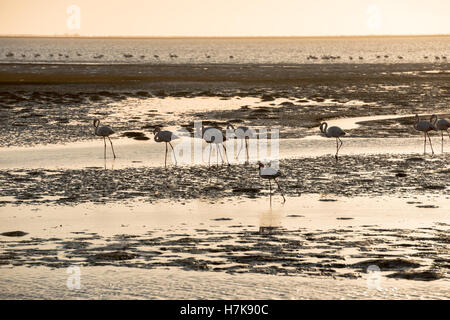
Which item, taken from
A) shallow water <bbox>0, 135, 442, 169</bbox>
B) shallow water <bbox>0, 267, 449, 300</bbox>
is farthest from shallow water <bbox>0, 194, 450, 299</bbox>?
shallow water <bbox>0, 135, 442, 169</bbox>

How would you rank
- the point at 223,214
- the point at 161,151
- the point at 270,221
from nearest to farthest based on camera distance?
the point at 270,221, the point at 223,214, the point at 161,151

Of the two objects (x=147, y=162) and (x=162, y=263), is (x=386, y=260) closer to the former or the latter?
(x=162, y=263)

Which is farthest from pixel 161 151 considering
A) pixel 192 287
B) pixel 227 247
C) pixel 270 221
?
pixel 192 287

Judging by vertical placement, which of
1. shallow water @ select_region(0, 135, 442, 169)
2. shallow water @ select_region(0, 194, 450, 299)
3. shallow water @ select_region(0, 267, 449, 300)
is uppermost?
shallow water @ select_region(0, 135, 442, 169)

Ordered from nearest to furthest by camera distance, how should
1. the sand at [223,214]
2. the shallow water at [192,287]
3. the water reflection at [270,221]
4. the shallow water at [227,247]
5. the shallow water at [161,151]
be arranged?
the shallow water at [192,287]
the shallow water at [227,247]
the sand at [223,214]
the water reflection at [270,221]
the shallow water at [161,151]

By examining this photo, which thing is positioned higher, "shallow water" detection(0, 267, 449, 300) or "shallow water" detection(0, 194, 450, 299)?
"shallow water" detection(0, 194, 450, 299)

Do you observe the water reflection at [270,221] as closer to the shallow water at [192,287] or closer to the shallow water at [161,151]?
the shallow water at [192,287]

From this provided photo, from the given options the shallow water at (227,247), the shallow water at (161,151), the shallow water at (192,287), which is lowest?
the shallow water at (192,287)

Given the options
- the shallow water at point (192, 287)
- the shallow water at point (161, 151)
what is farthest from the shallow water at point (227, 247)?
the shallow water at point (161, 151)

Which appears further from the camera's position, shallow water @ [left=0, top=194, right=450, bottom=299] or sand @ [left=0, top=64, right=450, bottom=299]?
sand @ [left=0, top=64, right=450, bottom=299]

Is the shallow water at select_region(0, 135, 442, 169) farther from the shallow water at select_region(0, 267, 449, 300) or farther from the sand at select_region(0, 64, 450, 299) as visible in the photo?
the shallow water at select_region(0, 267, 449, 300)

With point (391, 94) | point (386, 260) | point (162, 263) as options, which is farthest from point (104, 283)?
point (391, 94)

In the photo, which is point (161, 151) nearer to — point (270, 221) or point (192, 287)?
point (270, 221)

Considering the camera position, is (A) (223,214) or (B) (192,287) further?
(A) (223,214)
